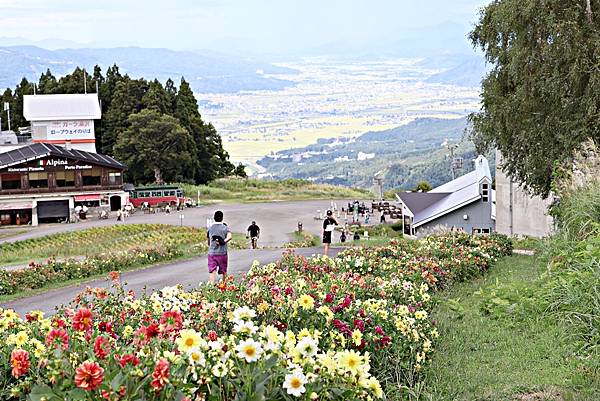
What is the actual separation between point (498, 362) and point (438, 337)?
32.5 inches

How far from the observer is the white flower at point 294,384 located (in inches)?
176

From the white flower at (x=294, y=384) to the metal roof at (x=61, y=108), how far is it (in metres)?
59.7

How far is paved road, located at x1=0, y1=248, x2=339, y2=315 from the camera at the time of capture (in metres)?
15.1

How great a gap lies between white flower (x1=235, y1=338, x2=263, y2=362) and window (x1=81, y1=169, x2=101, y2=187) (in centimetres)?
4977

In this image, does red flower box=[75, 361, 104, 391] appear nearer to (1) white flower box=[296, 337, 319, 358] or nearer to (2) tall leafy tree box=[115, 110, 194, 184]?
(1) white flower box=[296, 337, 319, 358]

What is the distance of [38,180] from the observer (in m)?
52.1

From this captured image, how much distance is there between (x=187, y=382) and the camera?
4.56 meters

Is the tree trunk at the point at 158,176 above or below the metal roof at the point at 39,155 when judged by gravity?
below

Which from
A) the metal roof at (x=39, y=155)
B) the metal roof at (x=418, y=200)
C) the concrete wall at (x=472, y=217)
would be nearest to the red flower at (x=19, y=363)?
the concrete wall at (x=472, y=217)

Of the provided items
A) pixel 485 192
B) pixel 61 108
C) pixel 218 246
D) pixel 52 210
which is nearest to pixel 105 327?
pixel 218 246

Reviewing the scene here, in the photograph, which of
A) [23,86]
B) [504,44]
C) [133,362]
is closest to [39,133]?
[23,86]

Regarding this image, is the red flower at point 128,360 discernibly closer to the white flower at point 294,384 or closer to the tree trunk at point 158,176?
the white flower at point 294,384

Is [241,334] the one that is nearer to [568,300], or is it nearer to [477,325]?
[568,300]

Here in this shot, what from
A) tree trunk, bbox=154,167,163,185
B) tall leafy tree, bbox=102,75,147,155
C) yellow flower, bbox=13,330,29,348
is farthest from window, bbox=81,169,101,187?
yellow flower, bbox=13,330,29,348
